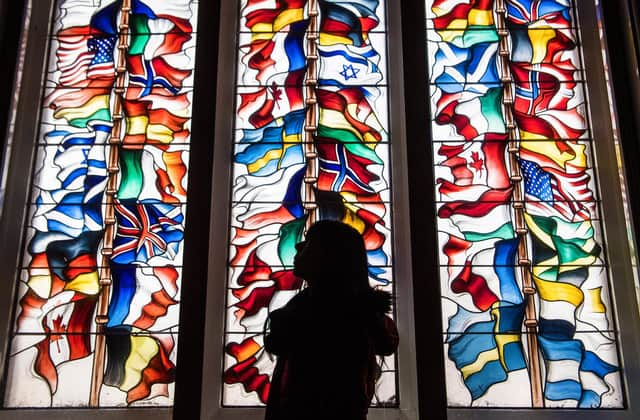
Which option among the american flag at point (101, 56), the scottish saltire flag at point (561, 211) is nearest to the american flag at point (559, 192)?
the scottish saltire flag at point (561, 211)

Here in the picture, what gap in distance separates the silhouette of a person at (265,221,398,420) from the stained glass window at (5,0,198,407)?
105 centimetres

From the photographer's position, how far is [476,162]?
331 cm

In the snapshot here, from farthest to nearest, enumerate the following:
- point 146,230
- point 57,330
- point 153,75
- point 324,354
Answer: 1. point 153,75
2. point 146,230
3. point 57,330
4. point 324,354

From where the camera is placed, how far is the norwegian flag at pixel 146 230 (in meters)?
3.19

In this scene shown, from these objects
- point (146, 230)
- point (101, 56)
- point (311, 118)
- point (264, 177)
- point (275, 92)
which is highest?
point (101, 56)

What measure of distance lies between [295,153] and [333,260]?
1254mm

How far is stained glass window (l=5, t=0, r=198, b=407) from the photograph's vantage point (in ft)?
9.92

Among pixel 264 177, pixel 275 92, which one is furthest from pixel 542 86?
pixel 264 177

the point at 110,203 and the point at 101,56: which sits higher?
the point at 101,56

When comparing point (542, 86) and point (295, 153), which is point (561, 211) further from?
point (295, 153)

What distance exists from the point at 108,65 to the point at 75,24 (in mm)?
244

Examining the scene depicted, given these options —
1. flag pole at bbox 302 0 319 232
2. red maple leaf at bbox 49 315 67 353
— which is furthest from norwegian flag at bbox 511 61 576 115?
red maple leaf at bbox 49 315 67 353

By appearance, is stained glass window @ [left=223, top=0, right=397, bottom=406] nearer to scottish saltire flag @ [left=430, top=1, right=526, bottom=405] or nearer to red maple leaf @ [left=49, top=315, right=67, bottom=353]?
scottish saltire flag @ [left=430, top=1, right=526, bottom=405]

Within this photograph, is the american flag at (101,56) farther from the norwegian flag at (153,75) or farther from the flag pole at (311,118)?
the flag pole at (311,118)
